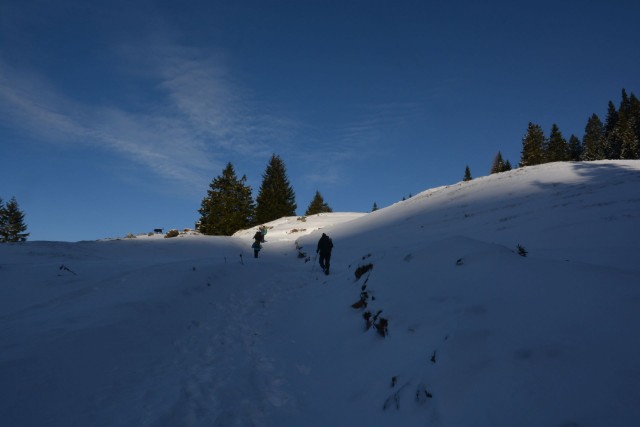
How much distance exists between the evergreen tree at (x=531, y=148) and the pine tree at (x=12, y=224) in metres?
99.5

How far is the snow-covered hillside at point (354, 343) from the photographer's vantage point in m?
3.67

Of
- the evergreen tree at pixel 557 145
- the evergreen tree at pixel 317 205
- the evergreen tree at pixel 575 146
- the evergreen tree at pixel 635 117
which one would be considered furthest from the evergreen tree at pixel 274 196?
the evergreen tree at pixel 575 146

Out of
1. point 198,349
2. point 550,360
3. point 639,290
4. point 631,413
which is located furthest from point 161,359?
point 639,290

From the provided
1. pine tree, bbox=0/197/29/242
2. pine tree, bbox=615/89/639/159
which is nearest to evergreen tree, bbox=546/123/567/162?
pine tree, bbox=615/89/639/159

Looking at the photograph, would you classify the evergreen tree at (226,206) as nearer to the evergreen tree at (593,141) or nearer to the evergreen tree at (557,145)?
the evergreen tree at (557,145)

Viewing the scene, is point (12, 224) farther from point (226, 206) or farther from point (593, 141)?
point (593, 141)

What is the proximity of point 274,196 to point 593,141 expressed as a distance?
296ft

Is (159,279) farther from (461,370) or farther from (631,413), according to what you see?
(631,413)

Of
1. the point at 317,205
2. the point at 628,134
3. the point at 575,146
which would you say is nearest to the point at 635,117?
the point at 628,134

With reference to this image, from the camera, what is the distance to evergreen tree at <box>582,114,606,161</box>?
8201 cm

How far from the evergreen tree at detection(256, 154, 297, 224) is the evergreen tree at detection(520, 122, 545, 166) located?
159ft

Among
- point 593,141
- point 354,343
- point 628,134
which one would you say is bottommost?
point 354,343

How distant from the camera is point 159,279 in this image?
11750mm

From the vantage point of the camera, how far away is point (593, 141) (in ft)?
308
